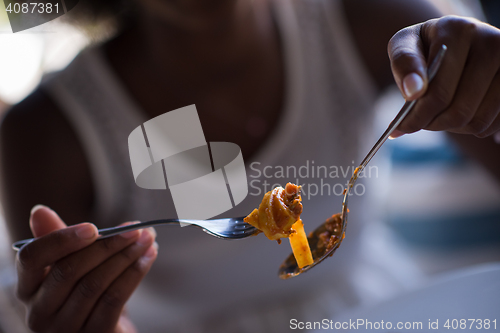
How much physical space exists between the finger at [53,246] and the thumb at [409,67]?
36 centimetres

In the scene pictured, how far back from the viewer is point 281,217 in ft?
1.09

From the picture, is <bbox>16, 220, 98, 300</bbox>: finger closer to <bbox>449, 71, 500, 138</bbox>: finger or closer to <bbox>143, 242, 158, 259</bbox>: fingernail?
<bbox>143, 242, 158, 259</bbox>: fingernail

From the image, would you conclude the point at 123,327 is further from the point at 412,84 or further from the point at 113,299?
the point at 412,84

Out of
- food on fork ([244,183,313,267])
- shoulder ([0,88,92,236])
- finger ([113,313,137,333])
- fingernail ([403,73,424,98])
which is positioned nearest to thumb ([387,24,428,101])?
fingernail ([403,73,424,98])

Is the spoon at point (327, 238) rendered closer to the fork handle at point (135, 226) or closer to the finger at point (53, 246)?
the fork handle at point (135, 226)

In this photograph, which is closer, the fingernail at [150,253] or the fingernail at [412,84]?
the fingernail at [412,84]

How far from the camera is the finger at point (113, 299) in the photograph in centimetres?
41

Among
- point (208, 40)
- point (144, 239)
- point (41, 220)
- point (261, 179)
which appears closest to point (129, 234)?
point (144, 239)

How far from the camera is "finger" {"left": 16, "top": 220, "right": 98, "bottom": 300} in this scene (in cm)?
35

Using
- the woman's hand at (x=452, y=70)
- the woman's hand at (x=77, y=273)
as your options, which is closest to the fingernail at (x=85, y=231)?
the woman's hand at (x=77, y=273)

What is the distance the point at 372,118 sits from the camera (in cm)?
76

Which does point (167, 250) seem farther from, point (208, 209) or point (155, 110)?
point (155, 110)

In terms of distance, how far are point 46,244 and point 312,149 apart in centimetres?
52

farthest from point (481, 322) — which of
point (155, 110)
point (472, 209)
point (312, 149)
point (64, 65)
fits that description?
point (472, 209)
